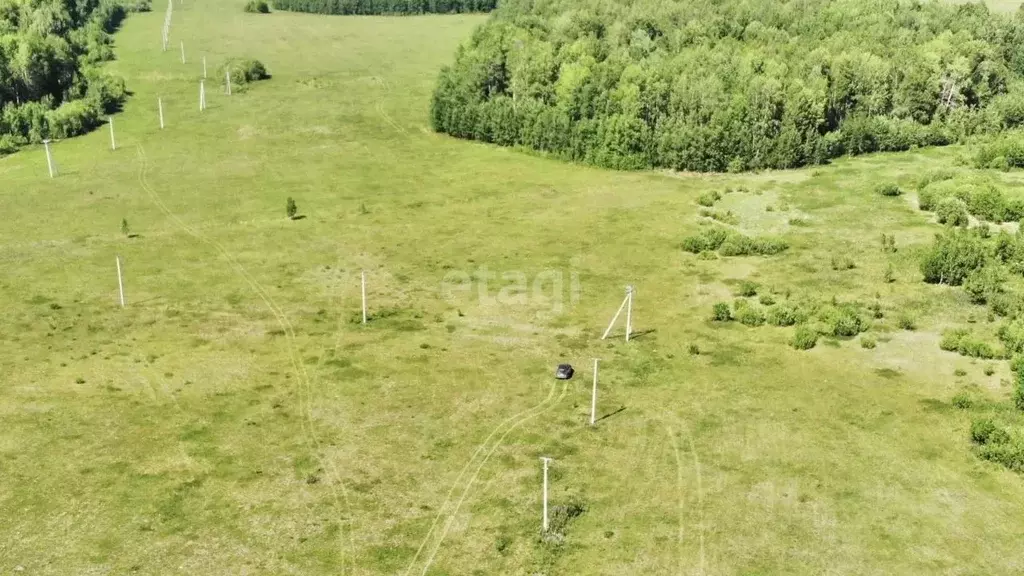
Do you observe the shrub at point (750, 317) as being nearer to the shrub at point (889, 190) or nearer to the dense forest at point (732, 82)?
the shrub at point (889, 190)

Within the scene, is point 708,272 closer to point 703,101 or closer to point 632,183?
point 632,183

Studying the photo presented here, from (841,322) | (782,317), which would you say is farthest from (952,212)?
(782,317)

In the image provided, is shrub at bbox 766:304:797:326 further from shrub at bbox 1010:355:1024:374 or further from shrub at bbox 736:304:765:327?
shrub at bbox 1010:355:1024:374

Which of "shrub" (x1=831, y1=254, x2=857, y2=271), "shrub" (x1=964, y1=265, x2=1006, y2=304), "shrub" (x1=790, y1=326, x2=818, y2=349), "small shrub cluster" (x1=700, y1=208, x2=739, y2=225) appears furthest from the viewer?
"small shrub cluster" (x1=700, y1=208, x2=739, y2=225)

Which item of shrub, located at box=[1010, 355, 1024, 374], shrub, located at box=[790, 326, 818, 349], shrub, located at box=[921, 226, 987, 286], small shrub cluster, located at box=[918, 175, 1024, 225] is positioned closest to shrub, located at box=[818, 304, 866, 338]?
shrub, located at box=[790, 326, 818, 349]

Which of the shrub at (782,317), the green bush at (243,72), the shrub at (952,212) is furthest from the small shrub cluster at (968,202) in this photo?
the green bush at (243,72)
